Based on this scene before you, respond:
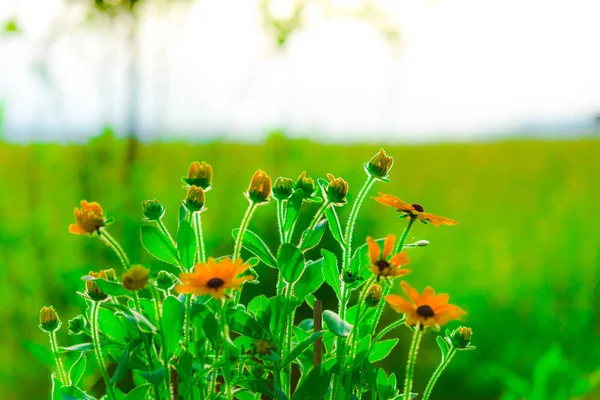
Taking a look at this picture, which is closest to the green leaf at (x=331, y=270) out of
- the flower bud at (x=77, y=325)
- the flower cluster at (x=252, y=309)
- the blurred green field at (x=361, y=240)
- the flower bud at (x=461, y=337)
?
the flower cluster at (x=252, y=309)

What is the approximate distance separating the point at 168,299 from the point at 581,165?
8.03ft

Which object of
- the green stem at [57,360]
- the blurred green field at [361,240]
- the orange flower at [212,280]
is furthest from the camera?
the blurred green field at [361,240]

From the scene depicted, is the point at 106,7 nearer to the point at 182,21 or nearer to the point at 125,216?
the point at 182,21

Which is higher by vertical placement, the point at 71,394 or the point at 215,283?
the point at 215,283

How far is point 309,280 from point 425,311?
4.5 inches

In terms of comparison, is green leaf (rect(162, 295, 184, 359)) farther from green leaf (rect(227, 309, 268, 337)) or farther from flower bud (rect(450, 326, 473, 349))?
flower bud (rect(450, 326, 473, 349))

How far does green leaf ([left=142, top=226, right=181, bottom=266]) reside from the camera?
1.68ft

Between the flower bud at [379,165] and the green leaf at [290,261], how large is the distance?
9 cm

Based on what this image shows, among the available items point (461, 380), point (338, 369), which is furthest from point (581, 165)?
point (338, 369)

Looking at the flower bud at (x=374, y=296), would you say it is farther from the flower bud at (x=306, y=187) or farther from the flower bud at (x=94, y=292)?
the flower bud at (x=94, y=292)

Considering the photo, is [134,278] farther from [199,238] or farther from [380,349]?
[380,349]

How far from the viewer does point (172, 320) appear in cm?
49

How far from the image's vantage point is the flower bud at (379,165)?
1.69 ft

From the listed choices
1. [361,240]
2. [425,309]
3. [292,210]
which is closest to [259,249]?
[292,210]
